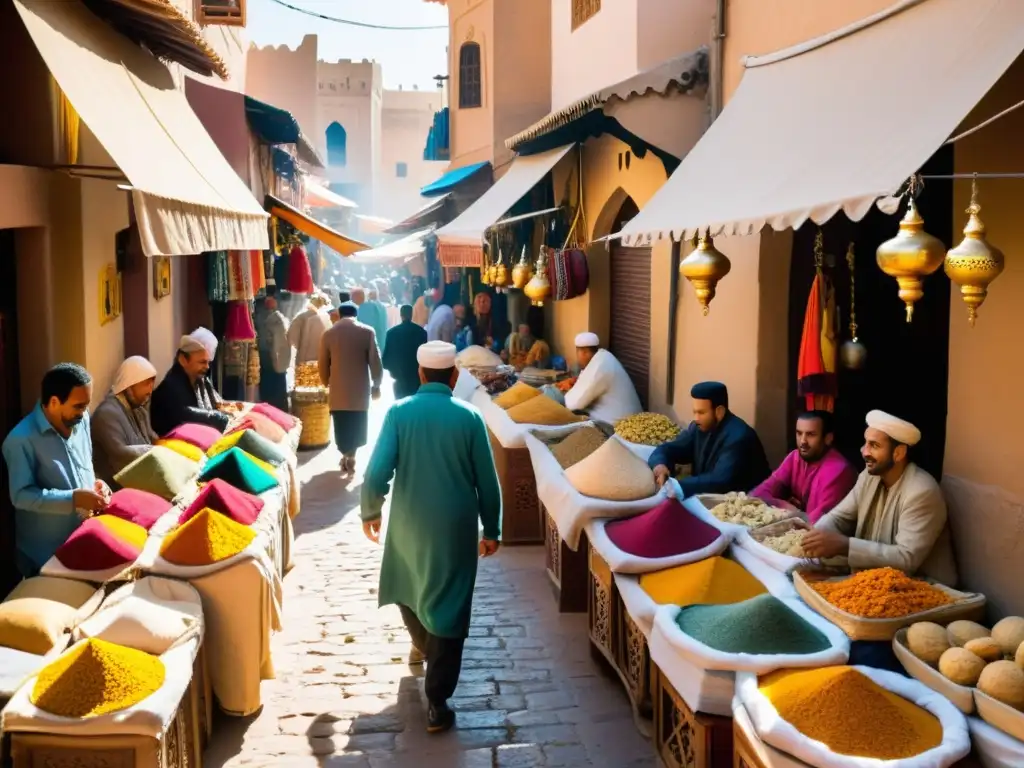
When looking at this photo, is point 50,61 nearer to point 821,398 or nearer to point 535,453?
point 535,453

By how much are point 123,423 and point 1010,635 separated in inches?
197

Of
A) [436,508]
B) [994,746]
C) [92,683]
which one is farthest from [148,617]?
[994,746]

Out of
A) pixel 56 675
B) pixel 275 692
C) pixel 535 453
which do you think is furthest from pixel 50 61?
pixel 535 453

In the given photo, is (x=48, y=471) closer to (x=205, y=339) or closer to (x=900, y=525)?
(x=205, y=339)

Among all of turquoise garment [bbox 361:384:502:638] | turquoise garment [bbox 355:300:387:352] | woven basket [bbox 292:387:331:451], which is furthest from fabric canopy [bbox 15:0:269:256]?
turquoise garment [bbox 355:300:387:352]

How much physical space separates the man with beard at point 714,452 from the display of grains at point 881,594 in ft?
6.53

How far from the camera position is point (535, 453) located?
739 centimetres

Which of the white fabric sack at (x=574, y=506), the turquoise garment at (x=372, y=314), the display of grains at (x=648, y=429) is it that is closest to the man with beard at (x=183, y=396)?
the white fabric sack at (x=574, y=506)

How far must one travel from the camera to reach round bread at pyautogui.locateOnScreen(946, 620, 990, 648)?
3637 millimetres

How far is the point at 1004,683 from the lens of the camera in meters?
3.21

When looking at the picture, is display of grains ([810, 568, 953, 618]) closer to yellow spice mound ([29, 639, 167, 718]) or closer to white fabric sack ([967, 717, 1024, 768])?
white fabric sack ([967, 717, 1024, 768])

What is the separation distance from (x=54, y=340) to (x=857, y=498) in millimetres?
4494

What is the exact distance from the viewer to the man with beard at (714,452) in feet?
20.3

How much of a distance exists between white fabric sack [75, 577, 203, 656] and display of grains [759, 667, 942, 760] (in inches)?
91.0
